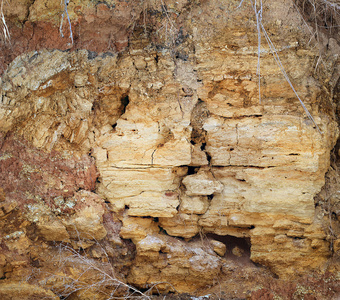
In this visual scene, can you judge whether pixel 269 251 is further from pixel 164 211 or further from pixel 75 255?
pixel 75 255

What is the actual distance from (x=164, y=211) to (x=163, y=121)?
1007mm

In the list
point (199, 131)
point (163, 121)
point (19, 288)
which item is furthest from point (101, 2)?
point (19, 288)

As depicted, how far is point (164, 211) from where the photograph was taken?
356cm

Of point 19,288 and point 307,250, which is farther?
point 307,250

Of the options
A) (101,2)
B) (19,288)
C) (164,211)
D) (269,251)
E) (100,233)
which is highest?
(101,2)

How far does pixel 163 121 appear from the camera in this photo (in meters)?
3.55

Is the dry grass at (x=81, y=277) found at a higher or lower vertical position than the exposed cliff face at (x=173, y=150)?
lower

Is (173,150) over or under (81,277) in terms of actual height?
over

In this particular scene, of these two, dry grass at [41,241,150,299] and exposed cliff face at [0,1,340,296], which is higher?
exposed cliff face at [0,1,340,296]

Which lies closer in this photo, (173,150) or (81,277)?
(81,277)

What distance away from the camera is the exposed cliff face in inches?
134

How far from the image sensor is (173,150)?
3.52 metres

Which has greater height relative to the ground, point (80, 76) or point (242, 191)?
point (80, 76)

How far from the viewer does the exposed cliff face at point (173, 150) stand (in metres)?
3.39
